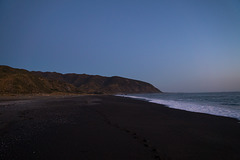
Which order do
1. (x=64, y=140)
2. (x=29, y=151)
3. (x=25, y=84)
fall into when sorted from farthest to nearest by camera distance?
1. (x=25, y=84)
2. (x=64, y=140)
3. (x=29, y=151)

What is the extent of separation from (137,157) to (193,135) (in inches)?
135

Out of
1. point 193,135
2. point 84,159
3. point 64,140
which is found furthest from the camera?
point 193,135

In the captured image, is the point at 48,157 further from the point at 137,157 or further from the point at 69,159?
the point at 137,157

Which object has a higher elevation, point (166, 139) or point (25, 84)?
point (25, 84)

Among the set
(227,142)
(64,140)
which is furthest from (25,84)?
(227,142)

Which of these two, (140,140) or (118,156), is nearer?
(118,156)

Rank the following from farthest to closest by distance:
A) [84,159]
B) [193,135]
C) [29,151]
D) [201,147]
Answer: [193,135], [201,147], [29,151], [84,159]

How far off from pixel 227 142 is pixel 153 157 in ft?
11.1

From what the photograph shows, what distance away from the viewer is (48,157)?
11.8 ft

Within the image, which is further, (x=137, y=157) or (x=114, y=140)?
(x=114, y=140)

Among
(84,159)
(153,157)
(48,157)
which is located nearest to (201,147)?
(153,157)

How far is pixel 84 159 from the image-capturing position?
351 cm

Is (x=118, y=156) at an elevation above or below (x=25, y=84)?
below

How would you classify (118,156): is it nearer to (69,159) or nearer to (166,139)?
(69,159)
